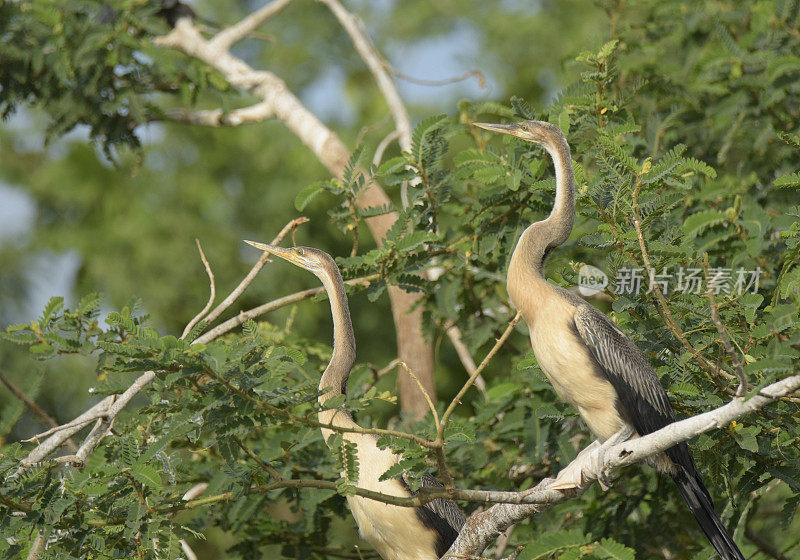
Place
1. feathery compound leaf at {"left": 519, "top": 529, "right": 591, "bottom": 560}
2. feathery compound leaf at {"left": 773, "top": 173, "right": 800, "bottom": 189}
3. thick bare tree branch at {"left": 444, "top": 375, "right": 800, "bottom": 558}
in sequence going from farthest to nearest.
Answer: feathery compound leaf at {"left": 773, "top": 173, "right": 800, "bottom": 189}
feathery compound leaf at {"left": 519, "top": 529, "right": 591, "bottom": 560}
thick bare tree branch at {"left": 444, "top": 375, "right": 800, "bottom": 558}

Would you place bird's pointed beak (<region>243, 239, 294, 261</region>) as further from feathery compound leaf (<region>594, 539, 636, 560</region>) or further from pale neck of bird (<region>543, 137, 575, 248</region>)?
feathery compound leaf (<region>594, 539, 636, 560</region>)

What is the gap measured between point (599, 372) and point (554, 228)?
1.95 feet

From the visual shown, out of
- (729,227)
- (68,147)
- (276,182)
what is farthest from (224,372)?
(68,147)

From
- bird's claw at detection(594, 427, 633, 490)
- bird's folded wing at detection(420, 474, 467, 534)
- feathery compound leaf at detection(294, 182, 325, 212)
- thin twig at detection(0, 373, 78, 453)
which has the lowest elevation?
bird's folded wing at detection(420, 474, 467, 534)

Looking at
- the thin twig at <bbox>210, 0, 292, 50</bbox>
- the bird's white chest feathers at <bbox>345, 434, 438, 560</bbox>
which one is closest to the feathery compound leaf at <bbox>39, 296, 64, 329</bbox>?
the bird's white chest feathers at <bbox>345, 434, 438, 560</bbox>

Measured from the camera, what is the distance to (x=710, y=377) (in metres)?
3.18

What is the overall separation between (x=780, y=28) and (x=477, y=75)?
1.86 meters

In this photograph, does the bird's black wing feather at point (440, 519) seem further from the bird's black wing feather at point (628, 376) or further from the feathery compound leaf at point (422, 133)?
the feathery compound leaf at point (422, 133)

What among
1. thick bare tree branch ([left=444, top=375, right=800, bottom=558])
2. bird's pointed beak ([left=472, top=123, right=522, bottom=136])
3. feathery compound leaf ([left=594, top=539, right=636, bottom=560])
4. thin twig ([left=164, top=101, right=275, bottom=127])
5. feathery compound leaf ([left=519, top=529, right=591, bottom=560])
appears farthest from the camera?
thin twig ([left=164, top=101, right=275, bottom=127])

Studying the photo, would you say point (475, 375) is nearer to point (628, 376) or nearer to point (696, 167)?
point (628, 376)

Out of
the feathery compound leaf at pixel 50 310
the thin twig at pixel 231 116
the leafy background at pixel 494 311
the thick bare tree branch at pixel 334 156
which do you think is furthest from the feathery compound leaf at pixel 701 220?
the thin twig at pixel 231 116

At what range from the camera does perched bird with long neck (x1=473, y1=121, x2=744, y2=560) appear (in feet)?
10.2

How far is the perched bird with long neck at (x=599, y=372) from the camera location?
3117mm

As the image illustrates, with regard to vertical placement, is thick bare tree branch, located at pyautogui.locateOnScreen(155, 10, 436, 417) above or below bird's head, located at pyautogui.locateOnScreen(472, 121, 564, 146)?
below
